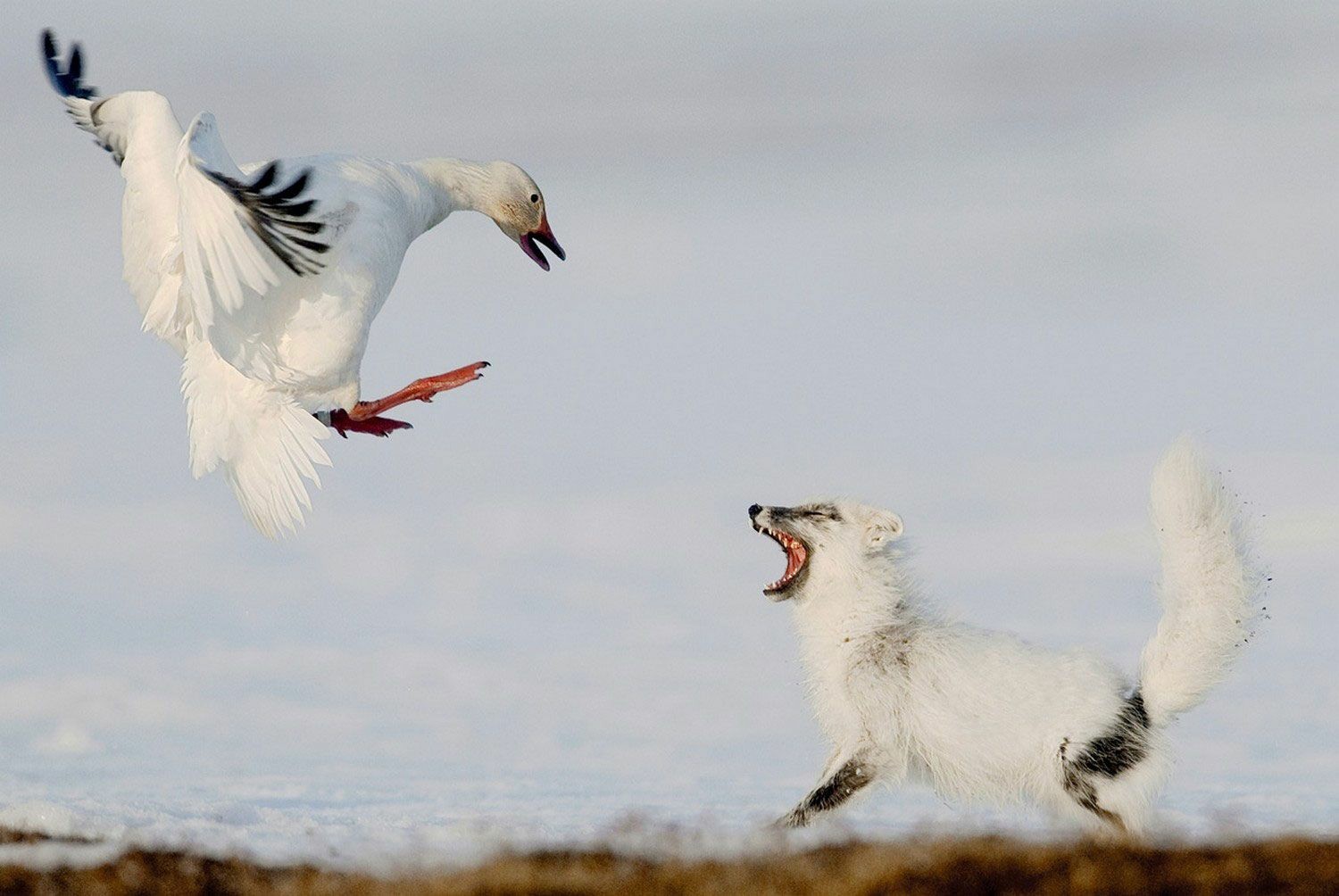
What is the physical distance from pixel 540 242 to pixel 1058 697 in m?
8.34

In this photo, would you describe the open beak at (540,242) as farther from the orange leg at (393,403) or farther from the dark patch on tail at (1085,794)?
the dark patch on tail at (1085,794)

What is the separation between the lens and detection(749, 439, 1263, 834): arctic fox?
8.59 meters

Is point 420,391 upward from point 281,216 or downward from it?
downward

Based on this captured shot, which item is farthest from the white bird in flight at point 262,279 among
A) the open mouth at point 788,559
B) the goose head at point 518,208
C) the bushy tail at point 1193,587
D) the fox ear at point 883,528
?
the bushy tail at point 1193,587

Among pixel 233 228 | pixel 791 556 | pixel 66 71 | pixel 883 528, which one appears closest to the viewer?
pixel 883 528

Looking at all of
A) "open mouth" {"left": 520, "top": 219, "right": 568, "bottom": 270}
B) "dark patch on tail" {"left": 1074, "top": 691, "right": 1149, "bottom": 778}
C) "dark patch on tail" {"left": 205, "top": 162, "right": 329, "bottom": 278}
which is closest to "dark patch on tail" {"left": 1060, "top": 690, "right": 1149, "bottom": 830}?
"dark patch on tail" {"left": 1074, "top": 691, "right": 1149, "bottom": 778}

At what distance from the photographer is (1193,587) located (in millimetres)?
8875

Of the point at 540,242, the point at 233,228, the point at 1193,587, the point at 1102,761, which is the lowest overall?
the point at 1102,761

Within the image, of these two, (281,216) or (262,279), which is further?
(262,279)

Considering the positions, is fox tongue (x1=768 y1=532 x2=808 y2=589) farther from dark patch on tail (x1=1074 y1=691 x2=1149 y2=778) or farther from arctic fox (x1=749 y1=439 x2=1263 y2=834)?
dark patch on tail (x1=1074 y1=691 x2=1149 y2=778)

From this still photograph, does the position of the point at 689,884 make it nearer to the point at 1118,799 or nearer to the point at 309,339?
the point at 1118,799

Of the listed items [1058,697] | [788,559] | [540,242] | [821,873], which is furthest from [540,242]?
[821,873]

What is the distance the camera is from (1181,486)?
881cm

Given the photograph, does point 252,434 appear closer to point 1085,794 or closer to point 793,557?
point 793,557
